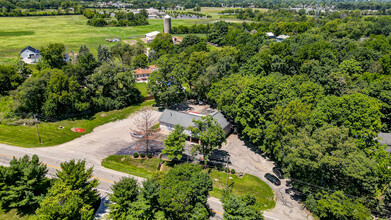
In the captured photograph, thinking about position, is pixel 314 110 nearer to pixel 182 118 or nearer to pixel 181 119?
pixel 182 118

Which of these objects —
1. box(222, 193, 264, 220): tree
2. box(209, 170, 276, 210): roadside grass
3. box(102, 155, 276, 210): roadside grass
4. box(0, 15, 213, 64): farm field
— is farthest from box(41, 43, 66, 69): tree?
box(222, 193, 264, 220): tree

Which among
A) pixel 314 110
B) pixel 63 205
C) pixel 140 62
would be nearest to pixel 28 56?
pixel 140 62

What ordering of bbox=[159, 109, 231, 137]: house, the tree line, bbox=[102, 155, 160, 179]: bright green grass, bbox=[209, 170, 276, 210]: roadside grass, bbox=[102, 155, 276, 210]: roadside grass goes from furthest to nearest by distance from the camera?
bbox=[159, 109, 231, 137]: house
bbox=[102, 155, 160, 179]: bright green grass
bbox=[102, 155, 276, 210]: roadside grass
bbox=[209, 170, 276, 210]: roadside grass
the tree line

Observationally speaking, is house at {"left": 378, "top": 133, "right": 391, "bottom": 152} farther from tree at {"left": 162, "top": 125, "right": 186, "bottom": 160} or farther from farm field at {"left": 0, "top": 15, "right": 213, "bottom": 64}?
farm field at {"left": 0, "top": 15, "right": 213, "bottom": 64}

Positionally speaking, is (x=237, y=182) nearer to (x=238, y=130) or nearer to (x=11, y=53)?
(x=238, y=130)

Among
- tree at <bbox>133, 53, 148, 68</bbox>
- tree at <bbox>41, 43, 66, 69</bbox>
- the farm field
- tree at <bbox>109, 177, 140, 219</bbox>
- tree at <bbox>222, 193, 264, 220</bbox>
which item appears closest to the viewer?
tree at <bbox>222, 193, 264, 220</bbox>

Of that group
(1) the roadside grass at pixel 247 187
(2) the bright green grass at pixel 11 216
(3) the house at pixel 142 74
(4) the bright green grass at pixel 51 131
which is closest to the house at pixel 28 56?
(3) the house at pixel 142 74

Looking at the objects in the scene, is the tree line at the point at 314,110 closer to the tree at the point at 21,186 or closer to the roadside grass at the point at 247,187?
the roadside grass at the point at 247,187

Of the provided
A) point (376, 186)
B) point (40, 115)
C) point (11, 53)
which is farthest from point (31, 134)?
point (11, 53)
